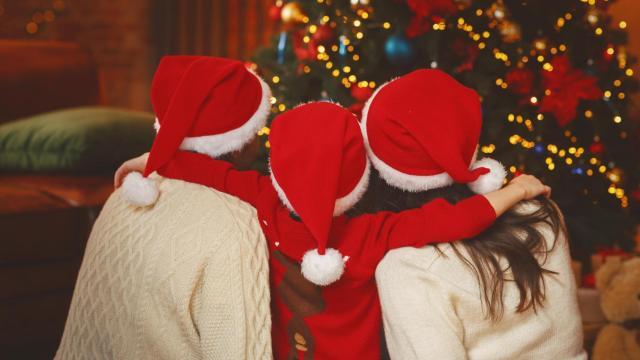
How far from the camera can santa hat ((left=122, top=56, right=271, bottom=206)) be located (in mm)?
1208

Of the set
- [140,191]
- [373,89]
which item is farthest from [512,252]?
[373,89]

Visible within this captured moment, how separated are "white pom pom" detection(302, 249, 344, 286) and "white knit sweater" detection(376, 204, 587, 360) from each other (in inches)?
3.0

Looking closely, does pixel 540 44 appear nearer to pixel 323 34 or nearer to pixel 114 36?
pixel 323 34

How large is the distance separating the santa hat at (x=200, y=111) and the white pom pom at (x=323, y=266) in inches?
13.5

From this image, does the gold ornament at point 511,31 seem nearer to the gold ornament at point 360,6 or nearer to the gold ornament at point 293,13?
the gold ornament at point 360,6

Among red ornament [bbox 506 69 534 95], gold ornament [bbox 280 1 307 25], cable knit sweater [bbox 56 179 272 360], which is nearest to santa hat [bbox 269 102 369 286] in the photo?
cable knit sweater [bbox 56 179 272 360]

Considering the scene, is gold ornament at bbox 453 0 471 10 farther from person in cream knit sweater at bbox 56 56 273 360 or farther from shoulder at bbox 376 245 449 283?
shoulder at bbox 376 245 449 283

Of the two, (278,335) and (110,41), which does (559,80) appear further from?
(110,41)

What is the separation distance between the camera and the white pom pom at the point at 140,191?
118 centimetres

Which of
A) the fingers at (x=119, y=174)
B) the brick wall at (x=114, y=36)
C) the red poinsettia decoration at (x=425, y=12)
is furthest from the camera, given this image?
the brick wall at (x=114, y=36)

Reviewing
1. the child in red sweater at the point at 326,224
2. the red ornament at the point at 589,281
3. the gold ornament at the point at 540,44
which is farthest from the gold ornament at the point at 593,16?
the child in red sweater at the point at 326,224

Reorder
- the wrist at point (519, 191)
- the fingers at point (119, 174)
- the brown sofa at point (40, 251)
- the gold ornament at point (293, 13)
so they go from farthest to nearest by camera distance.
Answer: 1. the gold ornament at point (293, 13)
2. the brown sofa at point (40, 251)
3. the fingers at point (119, 174)
4. the wrist at point (519, 191)

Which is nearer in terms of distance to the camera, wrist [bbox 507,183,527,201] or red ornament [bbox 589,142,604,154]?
wrist [bbox 507,183,527,201]

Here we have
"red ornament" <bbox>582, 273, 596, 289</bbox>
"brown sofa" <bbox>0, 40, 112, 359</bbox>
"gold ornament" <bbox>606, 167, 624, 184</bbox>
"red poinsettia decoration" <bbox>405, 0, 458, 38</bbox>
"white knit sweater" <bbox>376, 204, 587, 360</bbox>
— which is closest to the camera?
"white knit sweater" <bbox>376, 204, 587, 360</bbox>
